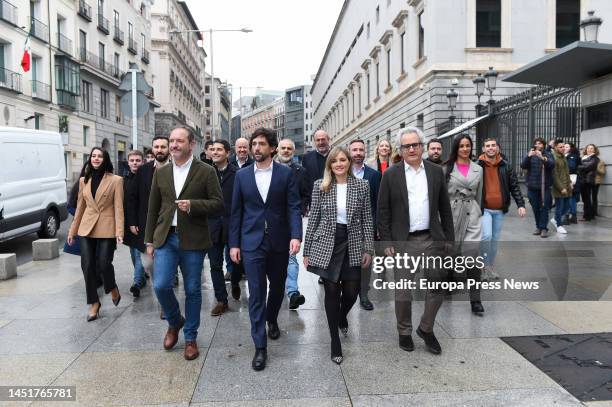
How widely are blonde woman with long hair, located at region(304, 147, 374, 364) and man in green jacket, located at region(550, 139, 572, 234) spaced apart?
7.68 metres

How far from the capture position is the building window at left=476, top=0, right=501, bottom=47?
77.9 ft

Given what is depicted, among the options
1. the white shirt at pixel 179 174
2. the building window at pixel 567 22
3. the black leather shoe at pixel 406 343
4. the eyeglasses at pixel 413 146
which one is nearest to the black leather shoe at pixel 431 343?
the black leather shoe at pixel 406 343

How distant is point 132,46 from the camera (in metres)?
40.7

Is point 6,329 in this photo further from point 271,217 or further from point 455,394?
point 455,394

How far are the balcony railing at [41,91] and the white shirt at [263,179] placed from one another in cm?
2657

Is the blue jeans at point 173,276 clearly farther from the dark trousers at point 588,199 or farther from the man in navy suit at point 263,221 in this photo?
the dark trousers at point 588,199

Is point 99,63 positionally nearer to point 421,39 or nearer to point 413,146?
point 421,39

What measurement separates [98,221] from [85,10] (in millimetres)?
32028

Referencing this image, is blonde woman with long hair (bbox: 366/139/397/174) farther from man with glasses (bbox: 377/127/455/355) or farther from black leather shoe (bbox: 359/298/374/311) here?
man with glasses (bbox: 377/127/455/355)

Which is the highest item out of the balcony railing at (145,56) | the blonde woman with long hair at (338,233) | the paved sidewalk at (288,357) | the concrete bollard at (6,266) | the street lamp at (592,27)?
the balcony railing at (145,56)

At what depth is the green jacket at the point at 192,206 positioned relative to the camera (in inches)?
169

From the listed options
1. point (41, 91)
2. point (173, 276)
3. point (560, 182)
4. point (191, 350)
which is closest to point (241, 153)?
point (173, 276)

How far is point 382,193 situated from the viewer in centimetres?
452

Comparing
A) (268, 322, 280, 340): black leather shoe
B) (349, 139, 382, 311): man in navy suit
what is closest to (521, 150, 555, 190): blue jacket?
(349, 139, 382, 311): man in navy suit
